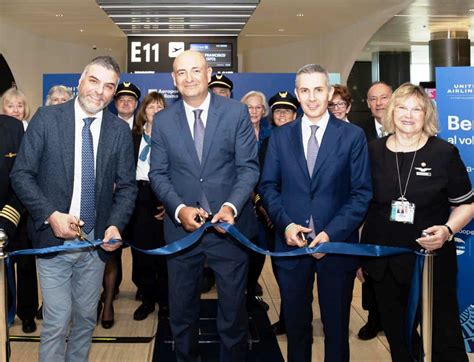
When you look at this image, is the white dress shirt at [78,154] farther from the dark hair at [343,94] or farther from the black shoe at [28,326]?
the dark hair at [343,94]

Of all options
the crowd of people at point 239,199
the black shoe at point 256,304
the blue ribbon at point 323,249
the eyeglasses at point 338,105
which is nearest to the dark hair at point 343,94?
the eyeglasses at point 338,105

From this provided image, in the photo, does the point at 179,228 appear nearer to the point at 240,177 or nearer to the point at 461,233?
the point at 240,177

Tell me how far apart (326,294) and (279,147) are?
0.79 meters

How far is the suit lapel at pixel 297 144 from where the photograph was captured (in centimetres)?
296

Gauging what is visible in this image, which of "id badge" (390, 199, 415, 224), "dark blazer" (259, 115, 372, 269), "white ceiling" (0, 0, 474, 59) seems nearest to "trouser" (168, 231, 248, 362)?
"dark blazer" (259, 115, 372, 269)

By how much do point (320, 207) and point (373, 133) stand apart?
6.34 ft

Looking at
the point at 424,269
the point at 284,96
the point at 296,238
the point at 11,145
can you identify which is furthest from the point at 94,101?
the point at 284,96

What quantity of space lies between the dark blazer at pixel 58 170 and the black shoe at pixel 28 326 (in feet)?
5.80

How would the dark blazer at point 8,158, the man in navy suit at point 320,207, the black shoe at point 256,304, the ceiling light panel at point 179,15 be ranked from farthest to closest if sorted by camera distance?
the ceiling light panel at point 179,15 → the black shoe at point 256,304 → the dark blazer at point 8,158 → the man in navy suit at point 320,207

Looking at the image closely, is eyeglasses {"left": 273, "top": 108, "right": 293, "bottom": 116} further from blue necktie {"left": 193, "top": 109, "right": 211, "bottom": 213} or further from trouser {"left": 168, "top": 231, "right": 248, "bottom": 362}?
trouser {"left": 168, "top": 231, "right": 248, "bottom": 362}

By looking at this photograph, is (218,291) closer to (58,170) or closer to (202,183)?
(202,183)

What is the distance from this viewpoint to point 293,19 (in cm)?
1141

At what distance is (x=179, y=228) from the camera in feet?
9.89

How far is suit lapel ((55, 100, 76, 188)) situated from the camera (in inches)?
110
